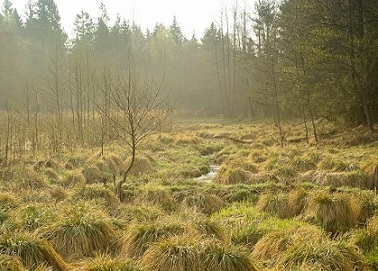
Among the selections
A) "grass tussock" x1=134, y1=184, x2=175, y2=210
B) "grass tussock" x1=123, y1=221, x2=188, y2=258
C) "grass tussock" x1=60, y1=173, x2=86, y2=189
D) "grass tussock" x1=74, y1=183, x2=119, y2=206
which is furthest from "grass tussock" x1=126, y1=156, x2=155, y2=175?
"grass tussock" x1=123, y1=221, x2=188, y2=258

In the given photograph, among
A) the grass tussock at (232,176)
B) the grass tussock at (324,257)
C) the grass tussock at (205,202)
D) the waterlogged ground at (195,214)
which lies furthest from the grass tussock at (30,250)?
the grass tussock at (232,176)

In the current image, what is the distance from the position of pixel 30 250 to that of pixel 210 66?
→ 148 ft

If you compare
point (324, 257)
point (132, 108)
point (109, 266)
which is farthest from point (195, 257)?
point (132, 108)

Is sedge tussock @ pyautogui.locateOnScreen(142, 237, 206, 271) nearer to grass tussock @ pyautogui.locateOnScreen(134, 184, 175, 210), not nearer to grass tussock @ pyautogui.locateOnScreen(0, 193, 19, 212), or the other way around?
grass tussock @ pyautogui.locateOnScreen(0, 193, 19, 212)

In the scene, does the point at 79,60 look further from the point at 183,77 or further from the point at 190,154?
the point at 183,77

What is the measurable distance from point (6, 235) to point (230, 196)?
5384mm

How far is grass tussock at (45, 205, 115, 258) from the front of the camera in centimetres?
550

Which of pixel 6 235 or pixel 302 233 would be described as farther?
pixel 302 233

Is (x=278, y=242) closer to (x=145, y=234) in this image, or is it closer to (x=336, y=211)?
(x=145, y=234)

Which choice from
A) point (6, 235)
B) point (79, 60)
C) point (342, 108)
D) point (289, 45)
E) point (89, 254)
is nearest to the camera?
point (6, 235)

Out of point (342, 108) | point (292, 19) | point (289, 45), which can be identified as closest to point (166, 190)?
point (342, 108)

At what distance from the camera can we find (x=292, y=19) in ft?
64.2

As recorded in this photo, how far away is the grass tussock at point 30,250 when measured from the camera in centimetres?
469

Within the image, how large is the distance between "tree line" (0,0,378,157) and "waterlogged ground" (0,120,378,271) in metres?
2.72
